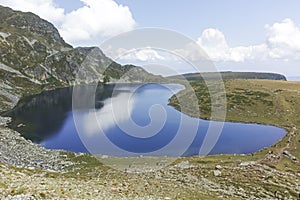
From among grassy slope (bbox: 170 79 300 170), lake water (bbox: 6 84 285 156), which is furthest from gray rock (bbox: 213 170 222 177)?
grassy slope (bbox: 170 79 300 170)

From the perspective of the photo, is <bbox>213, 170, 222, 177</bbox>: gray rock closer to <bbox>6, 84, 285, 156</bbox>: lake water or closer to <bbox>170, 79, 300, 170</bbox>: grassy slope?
<bbox>6, 84, 285, 156</bbox>: lake water

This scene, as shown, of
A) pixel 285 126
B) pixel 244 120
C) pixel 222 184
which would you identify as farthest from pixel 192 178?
pixel 244 120

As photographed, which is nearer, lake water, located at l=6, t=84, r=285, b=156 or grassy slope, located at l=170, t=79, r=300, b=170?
lake water, located at l=6, t=84, r=285, b=156

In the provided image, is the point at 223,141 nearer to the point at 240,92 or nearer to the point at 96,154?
the point at 96,154

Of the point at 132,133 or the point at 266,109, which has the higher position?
the point at 266,109

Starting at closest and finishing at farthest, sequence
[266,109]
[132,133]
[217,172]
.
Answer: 1. [217,172]
2. [132,133]
3. [266,109]

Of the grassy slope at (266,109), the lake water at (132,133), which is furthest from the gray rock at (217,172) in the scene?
the grassy slope at (266,109)

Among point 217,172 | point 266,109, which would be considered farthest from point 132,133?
point 266,109

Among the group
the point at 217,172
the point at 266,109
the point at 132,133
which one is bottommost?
the point at 217,172

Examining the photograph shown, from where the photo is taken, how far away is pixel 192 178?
42.9m

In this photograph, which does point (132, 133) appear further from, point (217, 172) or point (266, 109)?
point (266, 109)

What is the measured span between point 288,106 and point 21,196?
116628 mm

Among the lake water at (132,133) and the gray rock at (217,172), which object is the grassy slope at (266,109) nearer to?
the lake water at (132,133)

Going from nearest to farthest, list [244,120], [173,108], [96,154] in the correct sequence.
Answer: [96,154] → [244,120] → [173,108]
